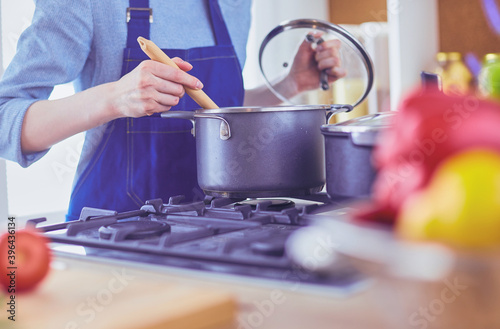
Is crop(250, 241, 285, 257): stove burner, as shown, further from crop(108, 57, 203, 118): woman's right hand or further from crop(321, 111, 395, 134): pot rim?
crop(108, 57, 203, 118): woman's right hand

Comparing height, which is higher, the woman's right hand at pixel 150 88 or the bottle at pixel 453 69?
the bottle at pixel 453 69

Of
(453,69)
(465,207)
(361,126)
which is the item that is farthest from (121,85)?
(453,69)

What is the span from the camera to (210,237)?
2.48ft

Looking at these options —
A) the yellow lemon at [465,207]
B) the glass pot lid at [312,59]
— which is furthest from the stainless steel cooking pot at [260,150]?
the yellow lemon at [465,207]

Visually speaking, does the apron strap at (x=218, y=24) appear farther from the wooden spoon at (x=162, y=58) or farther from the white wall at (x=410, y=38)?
the white wall at (x=410, y=38)

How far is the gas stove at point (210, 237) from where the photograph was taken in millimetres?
581

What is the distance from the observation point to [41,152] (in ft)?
3.78

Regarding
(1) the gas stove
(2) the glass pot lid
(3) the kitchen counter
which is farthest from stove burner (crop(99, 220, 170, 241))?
(2) the glass pot lid

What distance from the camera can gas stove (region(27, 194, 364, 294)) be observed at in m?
0.58

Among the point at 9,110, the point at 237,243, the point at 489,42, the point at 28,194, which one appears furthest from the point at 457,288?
the point at 489,42

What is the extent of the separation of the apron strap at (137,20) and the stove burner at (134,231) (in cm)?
53

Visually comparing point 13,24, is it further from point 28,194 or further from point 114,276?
point 114,276

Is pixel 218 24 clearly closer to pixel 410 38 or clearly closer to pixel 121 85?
pixel 121 85

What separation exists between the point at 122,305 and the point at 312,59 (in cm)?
86
